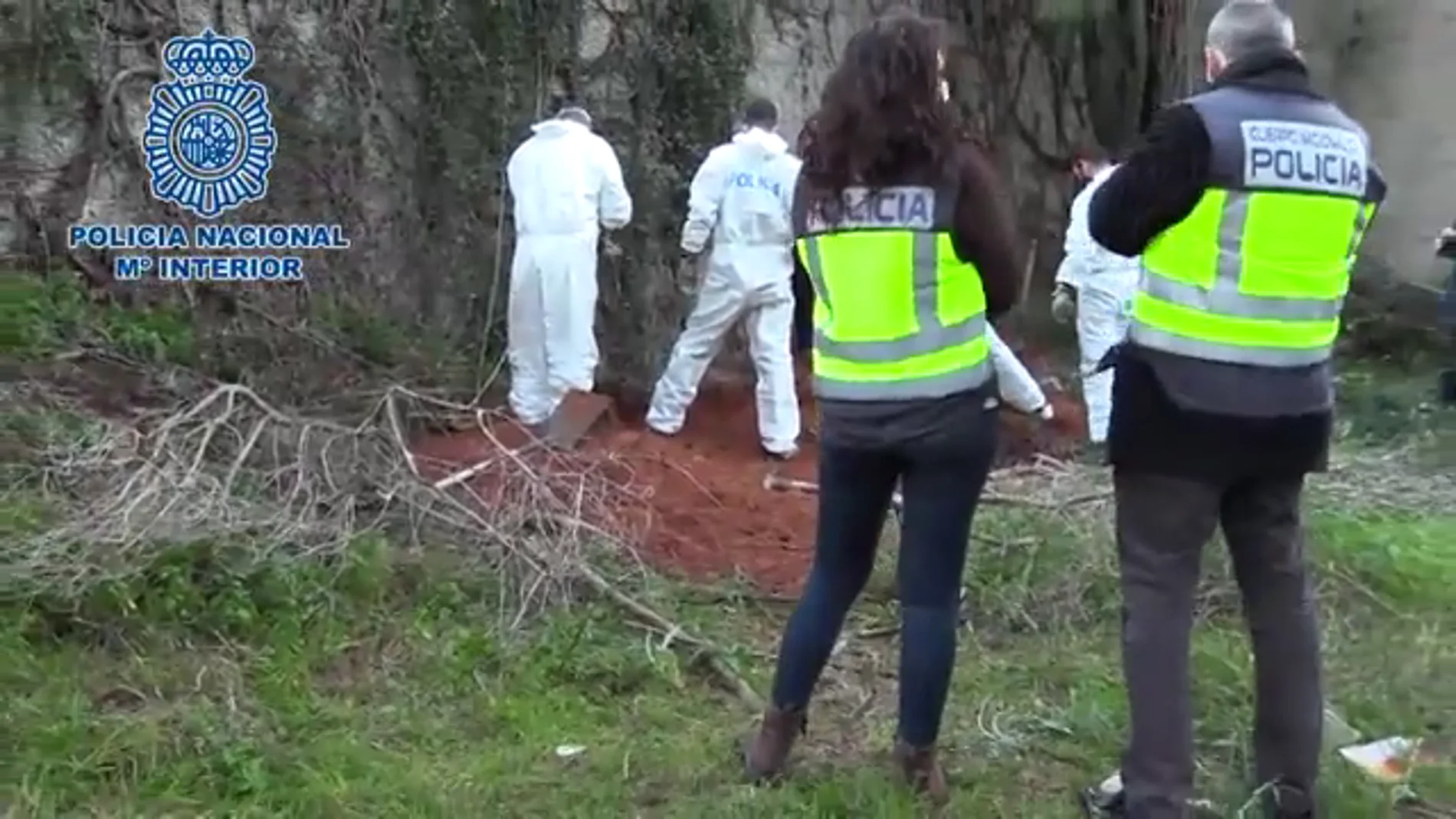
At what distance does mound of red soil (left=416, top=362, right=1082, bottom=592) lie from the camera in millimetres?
6020

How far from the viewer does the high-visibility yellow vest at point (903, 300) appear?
145 inches

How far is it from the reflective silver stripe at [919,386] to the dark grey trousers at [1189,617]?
365mm

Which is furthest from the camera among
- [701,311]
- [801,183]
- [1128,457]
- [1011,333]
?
[1011,333]

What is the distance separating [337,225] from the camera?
361 inches

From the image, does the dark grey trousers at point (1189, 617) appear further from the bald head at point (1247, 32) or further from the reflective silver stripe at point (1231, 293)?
the bald head at point (1247, 32)

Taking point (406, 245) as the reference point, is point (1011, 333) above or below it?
below

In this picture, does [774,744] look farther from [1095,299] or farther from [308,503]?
[1095,299]

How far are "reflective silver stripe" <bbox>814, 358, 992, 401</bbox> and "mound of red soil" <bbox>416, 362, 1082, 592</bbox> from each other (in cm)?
211

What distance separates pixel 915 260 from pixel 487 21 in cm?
641

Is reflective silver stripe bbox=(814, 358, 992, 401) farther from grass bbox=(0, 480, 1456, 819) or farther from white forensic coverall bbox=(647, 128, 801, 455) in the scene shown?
white forensic coverall bbox=(647, 128, 801, 455)

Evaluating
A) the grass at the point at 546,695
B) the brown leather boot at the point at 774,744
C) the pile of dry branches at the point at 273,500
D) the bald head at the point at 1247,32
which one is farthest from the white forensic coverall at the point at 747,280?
the bald head at the point at 1247,32

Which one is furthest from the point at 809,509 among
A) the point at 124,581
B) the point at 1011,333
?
the point at 1011,333

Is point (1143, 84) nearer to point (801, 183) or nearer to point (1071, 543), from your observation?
point (1071, 543)

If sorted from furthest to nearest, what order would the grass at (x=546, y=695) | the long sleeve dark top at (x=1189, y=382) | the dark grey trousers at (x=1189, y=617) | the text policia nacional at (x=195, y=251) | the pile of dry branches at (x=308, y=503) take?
the text policia nacional at (x=195, y=251)
the pile of dry branches at (x=308, y=503)
the grass at (x=546, y=695)
the dark grey trousers at (x=1189, y=617)
the long sleeve dark top at (x=1189, y=382)
